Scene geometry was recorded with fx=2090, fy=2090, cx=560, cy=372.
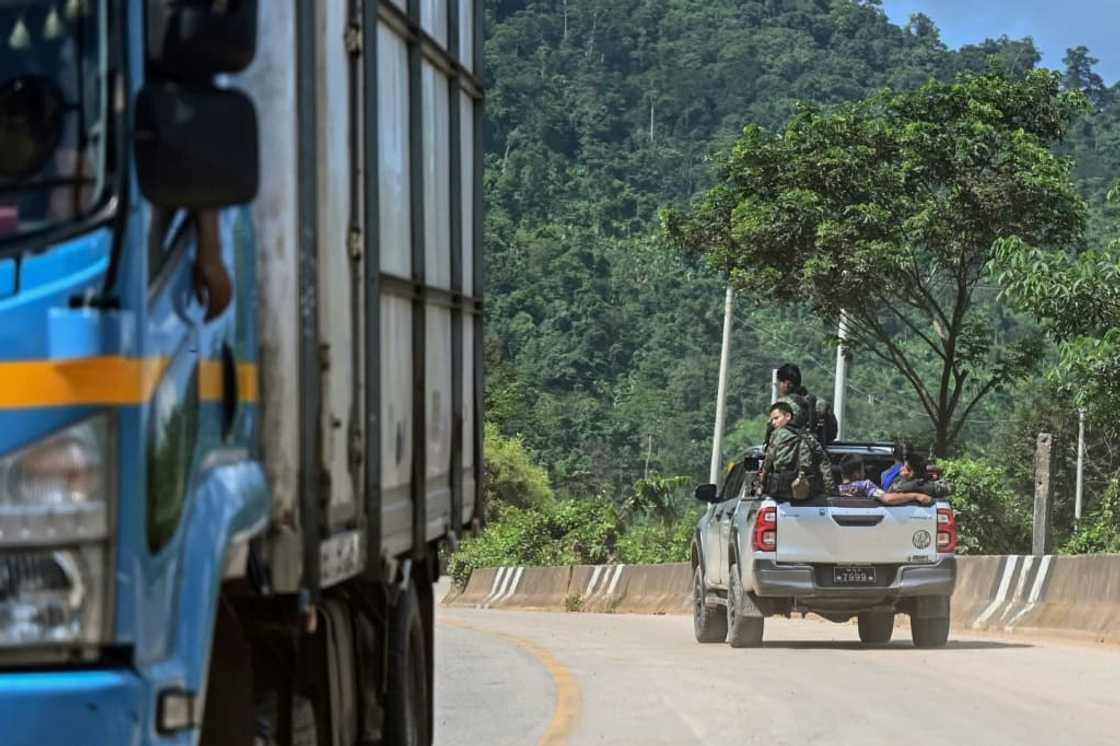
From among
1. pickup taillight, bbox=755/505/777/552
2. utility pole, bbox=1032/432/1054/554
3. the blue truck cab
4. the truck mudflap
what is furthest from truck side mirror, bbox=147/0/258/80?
utility pole, bbox=1032/432/1054/554

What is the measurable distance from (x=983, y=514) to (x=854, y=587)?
20.3 meters

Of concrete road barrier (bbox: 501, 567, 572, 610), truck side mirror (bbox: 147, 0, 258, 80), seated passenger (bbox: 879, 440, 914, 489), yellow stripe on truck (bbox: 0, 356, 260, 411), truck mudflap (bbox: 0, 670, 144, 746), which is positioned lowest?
concrete road barrier (bbox: 501, 567, 572, 610)

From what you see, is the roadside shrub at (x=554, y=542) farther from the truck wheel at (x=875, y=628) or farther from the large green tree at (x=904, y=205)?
the truck wheel at (x=875, y=628)

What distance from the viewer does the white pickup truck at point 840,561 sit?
17.5 metres

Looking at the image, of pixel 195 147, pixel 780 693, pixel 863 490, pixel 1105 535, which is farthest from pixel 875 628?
pixel 195 147

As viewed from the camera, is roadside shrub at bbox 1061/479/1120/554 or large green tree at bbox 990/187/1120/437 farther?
roadside shrub at bbox 1061/479/1120/554

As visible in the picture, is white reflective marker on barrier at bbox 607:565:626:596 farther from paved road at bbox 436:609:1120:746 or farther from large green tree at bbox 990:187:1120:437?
paved road at bbox 436:609:1120:746

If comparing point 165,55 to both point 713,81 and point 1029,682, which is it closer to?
point 1029,682

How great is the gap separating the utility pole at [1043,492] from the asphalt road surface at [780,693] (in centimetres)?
313

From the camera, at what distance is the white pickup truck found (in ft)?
57.5

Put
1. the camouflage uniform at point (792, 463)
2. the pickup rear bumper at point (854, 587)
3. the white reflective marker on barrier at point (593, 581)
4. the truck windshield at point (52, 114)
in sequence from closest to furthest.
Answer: the truck windshield at point (52, 114), the camouflage uniform at point (792, 463), the pickup rear bumper at point (854, 587), the white reflective marker on barrier at point (593, 581)

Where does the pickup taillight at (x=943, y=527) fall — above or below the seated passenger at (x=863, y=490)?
below

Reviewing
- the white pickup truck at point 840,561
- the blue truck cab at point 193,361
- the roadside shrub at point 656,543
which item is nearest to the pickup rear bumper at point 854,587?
the white pickup truck at point 840,561

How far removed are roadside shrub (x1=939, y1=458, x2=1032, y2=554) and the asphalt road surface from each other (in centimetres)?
1701
